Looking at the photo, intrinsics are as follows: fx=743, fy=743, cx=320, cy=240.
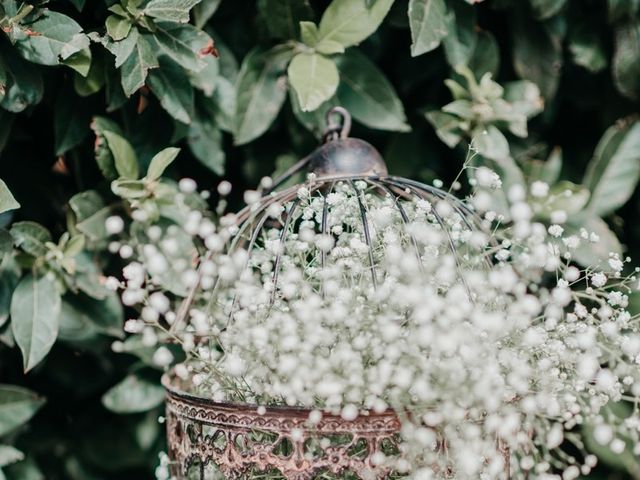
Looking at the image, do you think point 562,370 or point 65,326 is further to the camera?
point 65,326

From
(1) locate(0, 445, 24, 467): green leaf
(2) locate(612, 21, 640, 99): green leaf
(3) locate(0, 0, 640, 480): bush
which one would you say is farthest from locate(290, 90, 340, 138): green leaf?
(1) locate(0, 445, 24, 467): green leaf

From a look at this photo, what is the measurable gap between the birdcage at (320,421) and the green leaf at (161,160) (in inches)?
5.3

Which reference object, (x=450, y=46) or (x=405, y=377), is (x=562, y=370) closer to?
(x=405, y=377)

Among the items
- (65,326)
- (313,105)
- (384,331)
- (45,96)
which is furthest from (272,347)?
(45,96)

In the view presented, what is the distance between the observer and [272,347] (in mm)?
849

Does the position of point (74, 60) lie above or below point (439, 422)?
above

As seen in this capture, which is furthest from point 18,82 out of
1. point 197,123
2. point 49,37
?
point 197,123

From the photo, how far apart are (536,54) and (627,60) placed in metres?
0.17

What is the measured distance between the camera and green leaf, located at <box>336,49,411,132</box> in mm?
1274

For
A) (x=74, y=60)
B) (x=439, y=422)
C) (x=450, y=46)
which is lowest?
(x=439, y=422)

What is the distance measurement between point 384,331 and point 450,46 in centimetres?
68

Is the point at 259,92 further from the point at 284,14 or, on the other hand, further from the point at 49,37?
the point at 49,37

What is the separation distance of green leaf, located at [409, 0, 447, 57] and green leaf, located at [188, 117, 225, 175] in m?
0.38

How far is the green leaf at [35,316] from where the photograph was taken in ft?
3.65
